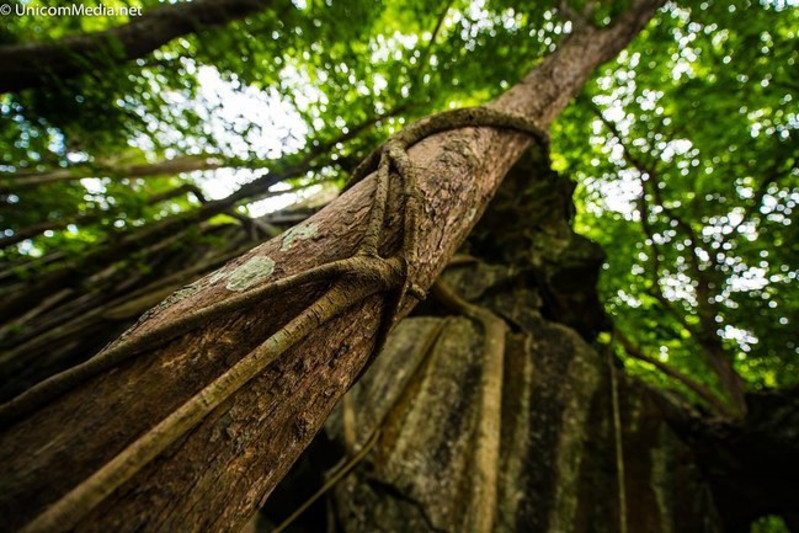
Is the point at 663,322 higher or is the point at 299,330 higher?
the point at 299,330

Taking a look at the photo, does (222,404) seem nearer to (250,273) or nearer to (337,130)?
(250,273)

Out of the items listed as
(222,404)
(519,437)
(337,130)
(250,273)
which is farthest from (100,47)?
(519,437)

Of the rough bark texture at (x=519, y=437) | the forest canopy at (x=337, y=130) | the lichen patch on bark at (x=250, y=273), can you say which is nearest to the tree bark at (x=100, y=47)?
the forest canopy at (x=337, y=130)

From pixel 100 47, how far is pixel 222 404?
4082mm

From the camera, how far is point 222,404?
65cm

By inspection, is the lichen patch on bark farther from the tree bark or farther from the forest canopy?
the tree bark

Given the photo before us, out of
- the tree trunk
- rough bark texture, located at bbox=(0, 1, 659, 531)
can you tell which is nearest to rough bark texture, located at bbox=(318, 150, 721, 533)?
the tree trunk

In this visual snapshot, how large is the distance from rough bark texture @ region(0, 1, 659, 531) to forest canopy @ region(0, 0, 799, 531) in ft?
6.69

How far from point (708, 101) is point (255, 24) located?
5.96m

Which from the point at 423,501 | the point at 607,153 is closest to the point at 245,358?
the point at 423,501

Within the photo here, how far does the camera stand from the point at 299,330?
2.42 feet

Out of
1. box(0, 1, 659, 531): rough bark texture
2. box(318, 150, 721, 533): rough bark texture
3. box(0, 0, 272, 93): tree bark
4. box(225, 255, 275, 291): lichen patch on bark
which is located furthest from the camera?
box(0, 0, 272, 93): tree bark

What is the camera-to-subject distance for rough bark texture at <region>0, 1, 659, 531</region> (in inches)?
20.6

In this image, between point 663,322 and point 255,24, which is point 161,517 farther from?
point 663,322
